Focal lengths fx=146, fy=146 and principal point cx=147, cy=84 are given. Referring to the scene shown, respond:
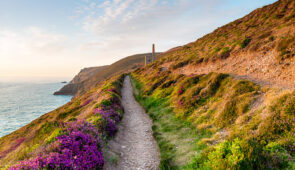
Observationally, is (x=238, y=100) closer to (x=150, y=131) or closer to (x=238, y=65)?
(x=150, y=131)

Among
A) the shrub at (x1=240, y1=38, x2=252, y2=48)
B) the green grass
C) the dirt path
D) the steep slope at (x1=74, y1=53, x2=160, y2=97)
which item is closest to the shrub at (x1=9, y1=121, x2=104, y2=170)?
the dirt path

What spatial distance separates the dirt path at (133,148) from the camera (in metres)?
8.84

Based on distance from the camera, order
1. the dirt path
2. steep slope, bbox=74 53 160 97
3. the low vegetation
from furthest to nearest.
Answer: steep slope, bbox=74 53 160 97, the dirt path, the low vegetation


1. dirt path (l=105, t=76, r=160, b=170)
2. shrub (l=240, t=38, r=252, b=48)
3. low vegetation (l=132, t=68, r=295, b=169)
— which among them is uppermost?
shrub (l=240, t=38, r=252, b=48)

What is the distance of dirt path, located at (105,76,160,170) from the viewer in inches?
348

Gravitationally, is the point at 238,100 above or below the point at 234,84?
below

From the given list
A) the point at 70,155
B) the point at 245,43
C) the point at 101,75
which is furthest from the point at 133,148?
the point at 101,75

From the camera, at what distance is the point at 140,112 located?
779 inches

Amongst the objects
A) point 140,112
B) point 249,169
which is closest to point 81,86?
point 140,112

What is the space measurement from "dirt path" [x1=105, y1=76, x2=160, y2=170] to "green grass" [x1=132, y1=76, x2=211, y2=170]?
64cm

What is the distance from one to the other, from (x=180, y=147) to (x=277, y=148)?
5125mm

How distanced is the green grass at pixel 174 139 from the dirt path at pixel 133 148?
2.11ft

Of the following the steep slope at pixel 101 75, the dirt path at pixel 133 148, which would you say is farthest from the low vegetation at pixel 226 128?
the steep slope at pixel 101 75

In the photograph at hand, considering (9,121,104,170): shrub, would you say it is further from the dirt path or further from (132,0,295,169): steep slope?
(132,0,295,169): steep slope
